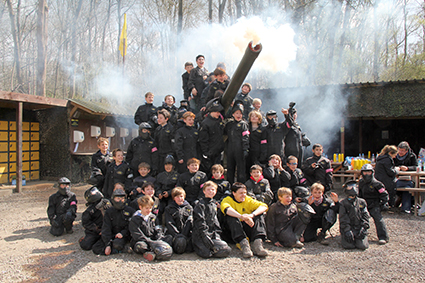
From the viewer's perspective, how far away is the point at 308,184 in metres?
6.25

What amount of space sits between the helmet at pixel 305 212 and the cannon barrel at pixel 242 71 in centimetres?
236

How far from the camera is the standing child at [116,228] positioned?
4.59m

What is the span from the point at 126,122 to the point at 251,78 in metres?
8.69

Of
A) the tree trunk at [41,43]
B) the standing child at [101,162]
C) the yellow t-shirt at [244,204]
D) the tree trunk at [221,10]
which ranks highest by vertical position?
the tree trunk at [221,10]

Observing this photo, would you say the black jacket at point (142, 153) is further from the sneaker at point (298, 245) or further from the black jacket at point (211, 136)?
the sneaker at point (298, 245)

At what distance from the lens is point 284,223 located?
16.5 feet

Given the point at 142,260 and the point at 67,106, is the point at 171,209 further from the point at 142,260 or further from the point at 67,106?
the point at 67,106

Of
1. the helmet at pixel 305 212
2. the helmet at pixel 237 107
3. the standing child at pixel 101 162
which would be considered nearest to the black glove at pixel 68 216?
the standing child at pixel 101 162

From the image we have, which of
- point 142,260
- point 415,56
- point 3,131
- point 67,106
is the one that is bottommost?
point 142,260

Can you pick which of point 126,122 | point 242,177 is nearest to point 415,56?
point 126,122

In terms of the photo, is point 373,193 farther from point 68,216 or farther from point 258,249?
point 68,216

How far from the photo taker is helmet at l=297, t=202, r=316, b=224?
4941 mm

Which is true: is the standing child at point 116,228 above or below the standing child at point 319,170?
below

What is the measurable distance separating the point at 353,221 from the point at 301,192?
3.47 ft
